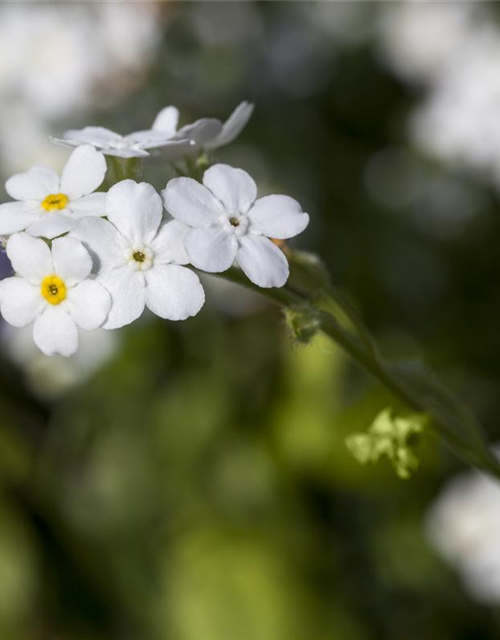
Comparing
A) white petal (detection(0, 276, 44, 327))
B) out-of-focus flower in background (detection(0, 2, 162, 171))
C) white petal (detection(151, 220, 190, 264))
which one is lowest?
out-of-focus flower in background (detection(0, 2, 162, 171))

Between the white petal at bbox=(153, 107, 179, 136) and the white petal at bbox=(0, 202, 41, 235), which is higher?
the white petal at bbox=(153, 107, 179, 136)

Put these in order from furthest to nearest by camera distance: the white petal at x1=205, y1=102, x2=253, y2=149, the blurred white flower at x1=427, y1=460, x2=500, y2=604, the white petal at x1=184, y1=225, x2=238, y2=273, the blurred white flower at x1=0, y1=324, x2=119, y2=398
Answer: the blurred white flower at x1=0, y1=324, x2=119, y2=398 < the blurred white flower at x1=427, y1=460, x2=500, y2=604 < the white petal at x1=205, y1=102, x2=253, y2=149 < the white petal at x1=184, y1=225, x2=238, y2=273

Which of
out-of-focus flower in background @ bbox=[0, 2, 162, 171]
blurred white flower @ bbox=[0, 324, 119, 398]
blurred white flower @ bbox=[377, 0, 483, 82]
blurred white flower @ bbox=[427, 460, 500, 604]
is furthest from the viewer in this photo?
blurred white flower @ bbox=[377, 0, 483, 82]

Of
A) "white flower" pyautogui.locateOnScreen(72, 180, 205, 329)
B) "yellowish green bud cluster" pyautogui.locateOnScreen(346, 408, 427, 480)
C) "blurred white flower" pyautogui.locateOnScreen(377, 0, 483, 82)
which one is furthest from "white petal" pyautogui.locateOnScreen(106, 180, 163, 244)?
"blurred white flower" pyautogui.locateOnScreen(377, 0, 483, 82)

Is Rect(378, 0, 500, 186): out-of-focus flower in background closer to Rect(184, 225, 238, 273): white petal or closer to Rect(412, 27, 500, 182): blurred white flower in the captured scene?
Rect(412, 27, 500, 182): blurred white flower

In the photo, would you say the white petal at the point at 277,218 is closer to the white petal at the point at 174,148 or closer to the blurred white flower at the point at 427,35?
the white petal at the point at 174,148

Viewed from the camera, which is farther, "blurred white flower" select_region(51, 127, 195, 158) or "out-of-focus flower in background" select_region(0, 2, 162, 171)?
"out-of-focus flower in background" select_region(0, 2, 162, 171)

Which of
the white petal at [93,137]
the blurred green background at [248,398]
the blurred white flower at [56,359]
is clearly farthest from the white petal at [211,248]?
the blurred white flower at [56,359]

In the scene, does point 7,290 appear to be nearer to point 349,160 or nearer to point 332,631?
point 332,631

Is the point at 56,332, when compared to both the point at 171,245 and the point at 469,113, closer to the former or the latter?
the point at 171,245
